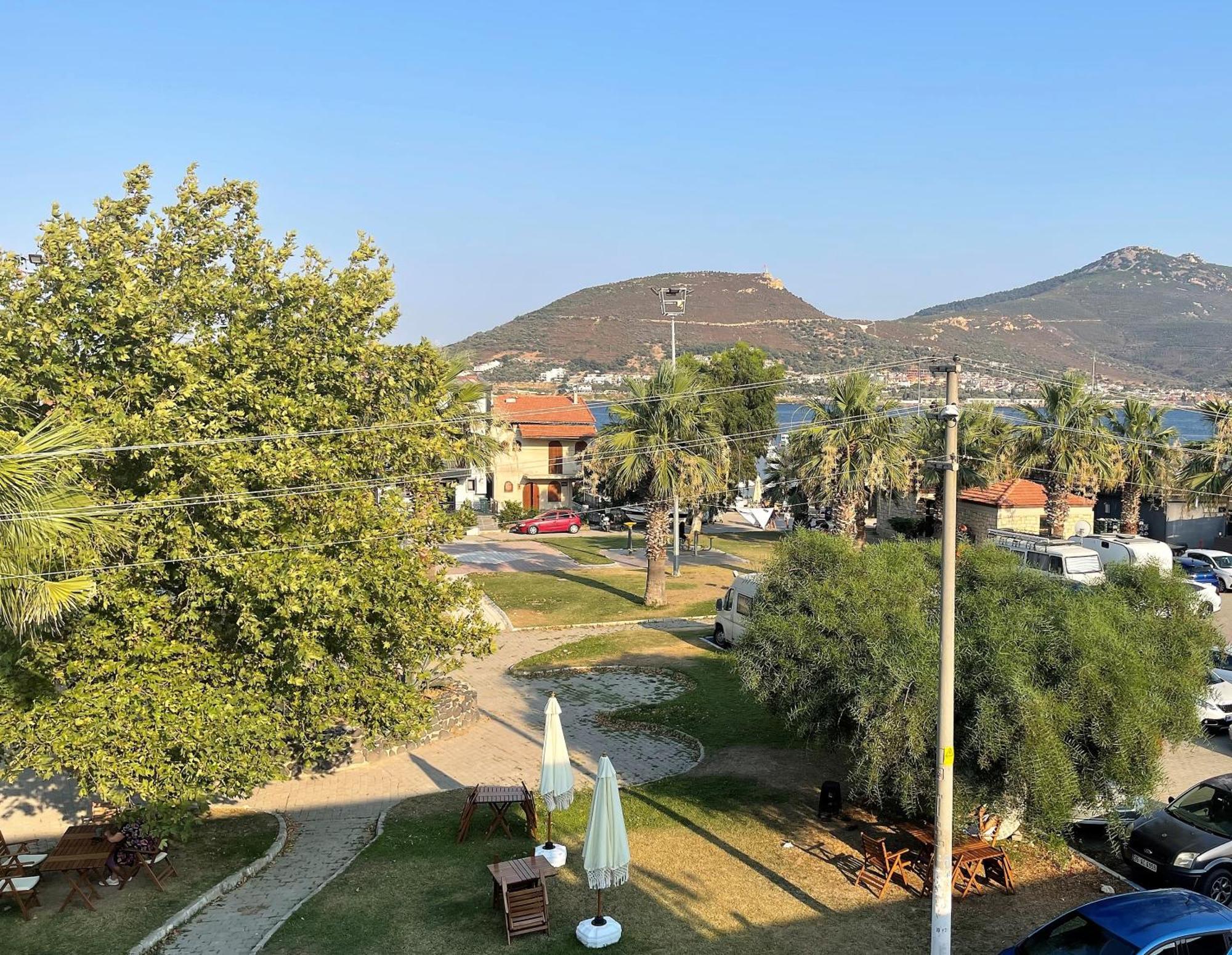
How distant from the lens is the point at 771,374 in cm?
4628

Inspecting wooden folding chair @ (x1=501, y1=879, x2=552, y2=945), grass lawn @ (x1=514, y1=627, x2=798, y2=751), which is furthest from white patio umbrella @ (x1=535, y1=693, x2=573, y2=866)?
grass lawn @ (x1=514, y1=627, x2=798, y2=751)

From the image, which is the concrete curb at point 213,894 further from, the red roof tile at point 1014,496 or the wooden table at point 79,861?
the red roof tile at point 1014,496

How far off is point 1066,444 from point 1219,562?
24.0ft

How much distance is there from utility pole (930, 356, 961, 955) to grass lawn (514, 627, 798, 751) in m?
6.10

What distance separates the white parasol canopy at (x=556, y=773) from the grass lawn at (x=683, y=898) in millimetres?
891

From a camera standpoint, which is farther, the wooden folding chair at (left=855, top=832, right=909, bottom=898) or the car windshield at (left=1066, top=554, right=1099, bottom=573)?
the car windshield at (left=1066, top=554, right=1099, bottom=573)

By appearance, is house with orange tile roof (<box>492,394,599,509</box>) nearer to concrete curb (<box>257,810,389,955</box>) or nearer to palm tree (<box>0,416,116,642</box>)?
concrete curb (<box>257,810,389,955</box>)

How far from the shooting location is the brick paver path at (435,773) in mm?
11070

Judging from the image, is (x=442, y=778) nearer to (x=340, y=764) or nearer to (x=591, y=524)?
(x=340, y=764)

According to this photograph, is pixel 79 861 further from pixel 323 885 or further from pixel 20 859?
pixel 323 885

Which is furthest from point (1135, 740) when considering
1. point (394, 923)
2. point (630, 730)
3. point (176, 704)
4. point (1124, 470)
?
point (1124, 470)

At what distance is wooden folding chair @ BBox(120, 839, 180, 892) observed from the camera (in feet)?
38.3

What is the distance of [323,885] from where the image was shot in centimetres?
1169

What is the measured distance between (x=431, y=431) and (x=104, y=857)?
7.61m
